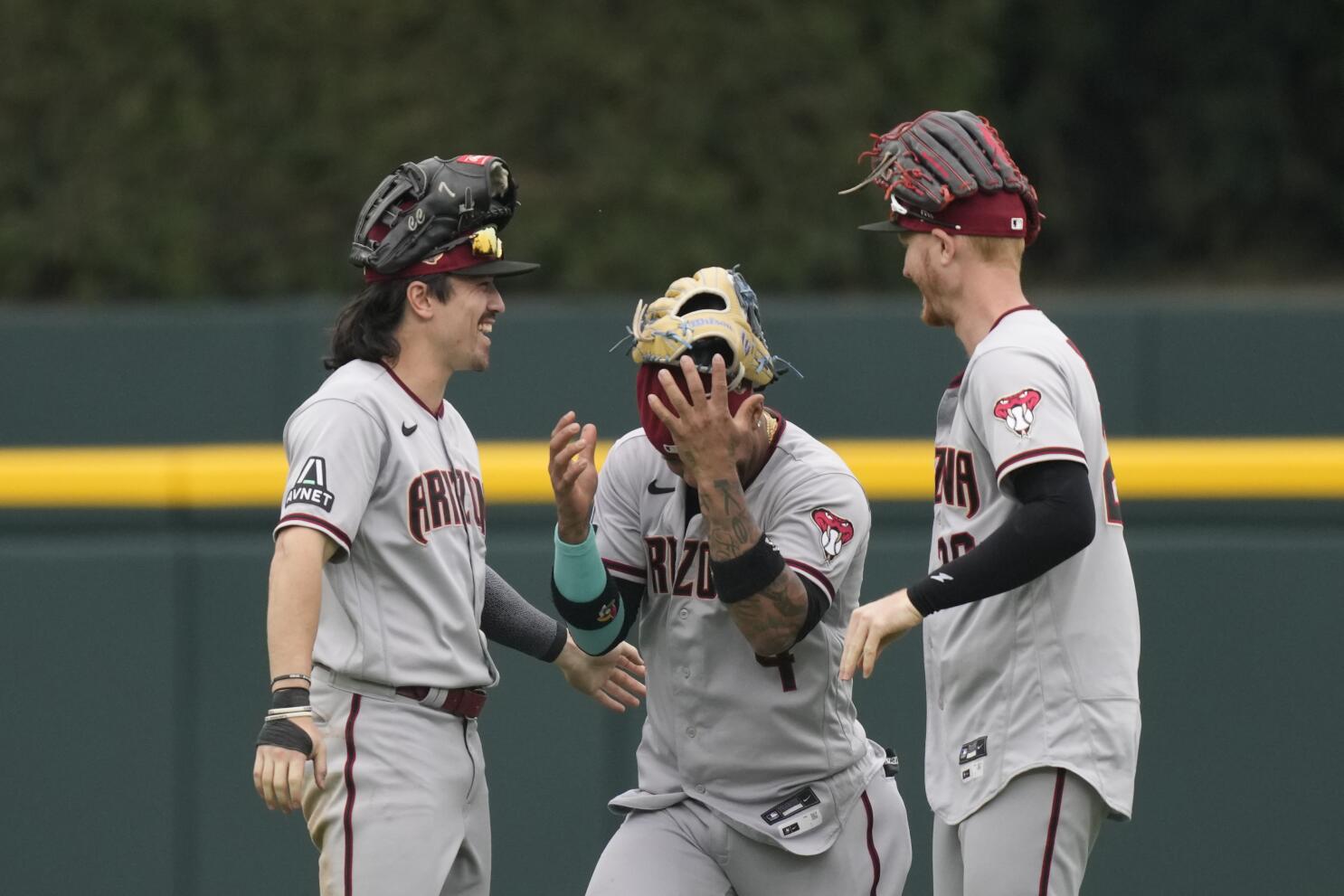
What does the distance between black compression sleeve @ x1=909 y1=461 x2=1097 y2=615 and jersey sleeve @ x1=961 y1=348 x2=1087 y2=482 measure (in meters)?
0.03

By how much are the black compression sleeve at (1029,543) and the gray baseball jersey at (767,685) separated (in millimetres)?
330

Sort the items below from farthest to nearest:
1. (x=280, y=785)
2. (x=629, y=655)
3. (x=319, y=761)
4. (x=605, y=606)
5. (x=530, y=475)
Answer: (x=530, y=475) < (x=629, y=655) < (x=605, y=606) < (x=319, y=761) < (x=280, y=785)

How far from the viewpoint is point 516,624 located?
3.80 metres

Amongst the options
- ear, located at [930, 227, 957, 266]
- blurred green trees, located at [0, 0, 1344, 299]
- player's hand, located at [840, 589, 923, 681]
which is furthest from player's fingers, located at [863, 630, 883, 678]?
blurred green trees, located at [0, 0, 1344, 299]

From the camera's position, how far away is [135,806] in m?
4.51

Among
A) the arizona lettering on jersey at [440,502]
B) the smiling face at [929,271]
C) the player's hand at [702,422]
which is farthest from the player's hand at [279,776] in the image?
the smiling face at [929,271]

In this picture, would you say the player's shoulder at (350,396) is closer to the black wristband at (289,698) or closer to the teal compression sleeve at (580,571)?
the teal compression sleeve at (580,571)

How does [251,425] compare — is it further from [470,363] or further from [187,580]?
[470,363]

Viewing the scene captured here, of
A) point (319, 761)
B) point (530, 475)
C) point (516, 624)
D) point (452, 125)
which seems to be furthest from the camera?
point (452, 125)

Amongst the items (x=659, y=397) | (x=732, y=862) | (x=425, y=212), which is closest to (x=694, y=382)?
(x=659, y=397)

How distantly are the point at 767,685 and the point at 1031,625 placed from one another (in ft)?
1.74

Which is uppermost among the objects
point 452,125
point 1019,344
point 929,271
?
point 452,125

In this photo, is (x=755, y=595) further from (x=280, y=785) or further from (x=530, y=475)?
(x=530, y=475)

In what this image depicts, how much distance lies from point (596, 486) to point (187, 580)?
1472mm
